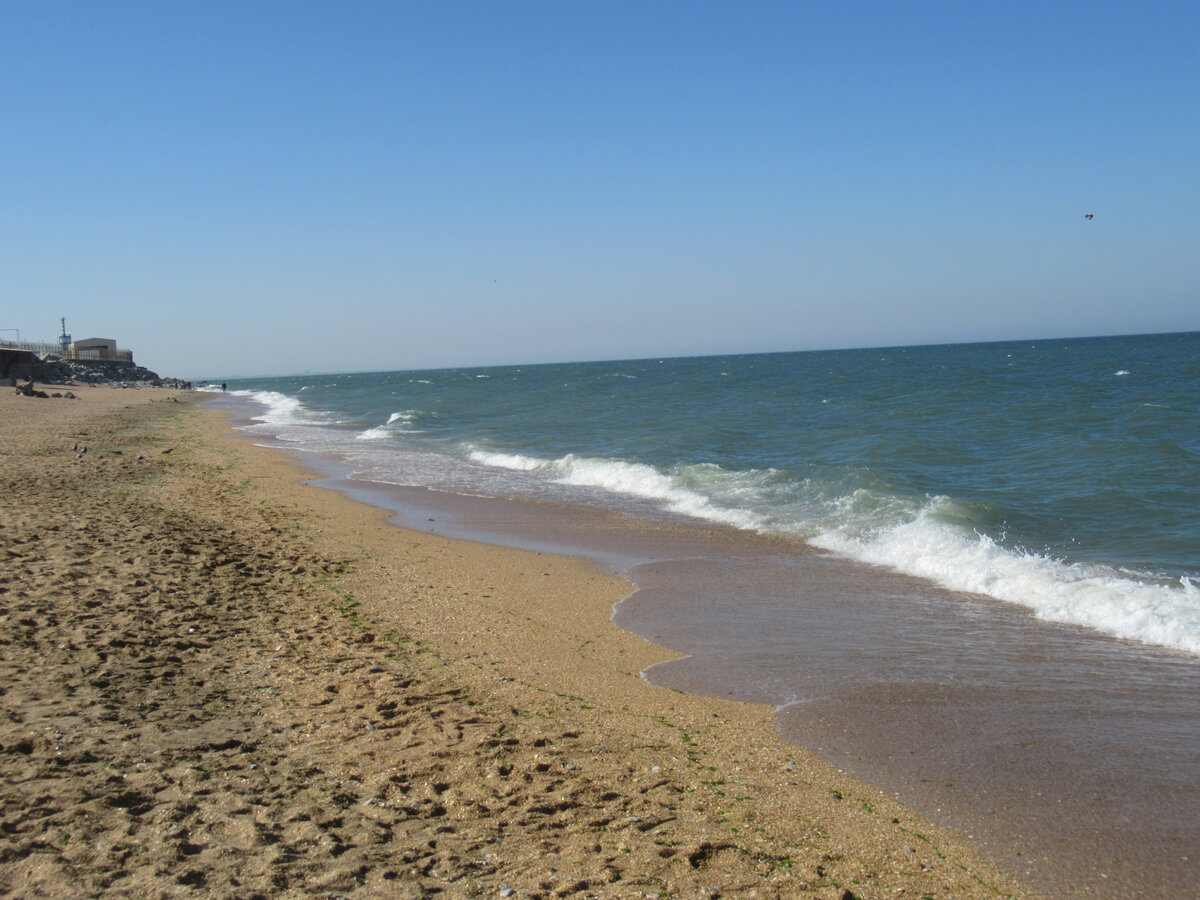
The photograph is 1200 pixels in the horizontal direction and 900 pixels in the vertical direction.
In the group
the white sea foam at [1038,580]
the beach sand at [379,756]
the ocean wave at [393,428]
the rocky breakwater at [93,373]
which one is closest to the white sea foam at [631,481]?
the white sea foam at [1038,580]

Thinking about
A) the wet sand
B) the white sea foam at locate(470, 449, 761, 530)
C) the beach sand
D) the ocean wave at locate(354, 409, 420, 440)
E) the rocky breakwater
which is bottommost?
the wet sand

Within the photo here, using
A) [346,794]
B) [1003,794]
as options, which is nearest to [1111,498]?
[1003,794]

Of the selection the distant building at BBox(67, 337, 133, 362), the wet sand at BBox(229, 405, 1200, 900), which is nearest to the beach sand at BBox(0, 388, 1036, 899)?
the wet sand at BBox(229, 405, 1200, 900)

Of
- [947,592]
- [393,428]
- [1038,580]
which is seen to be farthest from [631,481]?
[393,428]

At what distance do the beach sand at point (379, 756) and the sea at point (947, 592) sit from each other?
1.82 feet

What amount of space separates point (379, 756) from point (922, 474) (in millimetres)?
14690

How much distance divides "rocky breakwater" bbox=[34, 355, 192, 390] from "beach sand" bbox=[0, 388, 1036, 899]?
6027 cm

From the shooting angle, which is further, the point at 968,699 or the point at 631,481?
the point at 631,481

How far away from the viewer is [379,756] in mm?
4715

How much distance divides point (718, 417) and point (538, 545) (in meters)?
22.1

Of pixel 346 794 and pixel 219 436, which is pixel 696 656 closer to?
pixel 346 794

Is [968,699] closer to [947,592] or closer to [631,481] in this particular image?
[947,592]

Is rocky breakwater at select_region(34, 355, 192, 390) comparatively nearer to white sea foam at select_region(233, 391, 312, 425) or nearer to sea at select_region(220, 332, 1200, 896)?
white sea foam at select_region(233, 391, 312, 425)

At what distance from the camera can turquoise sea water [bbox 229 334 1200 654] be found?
9.51 metres
